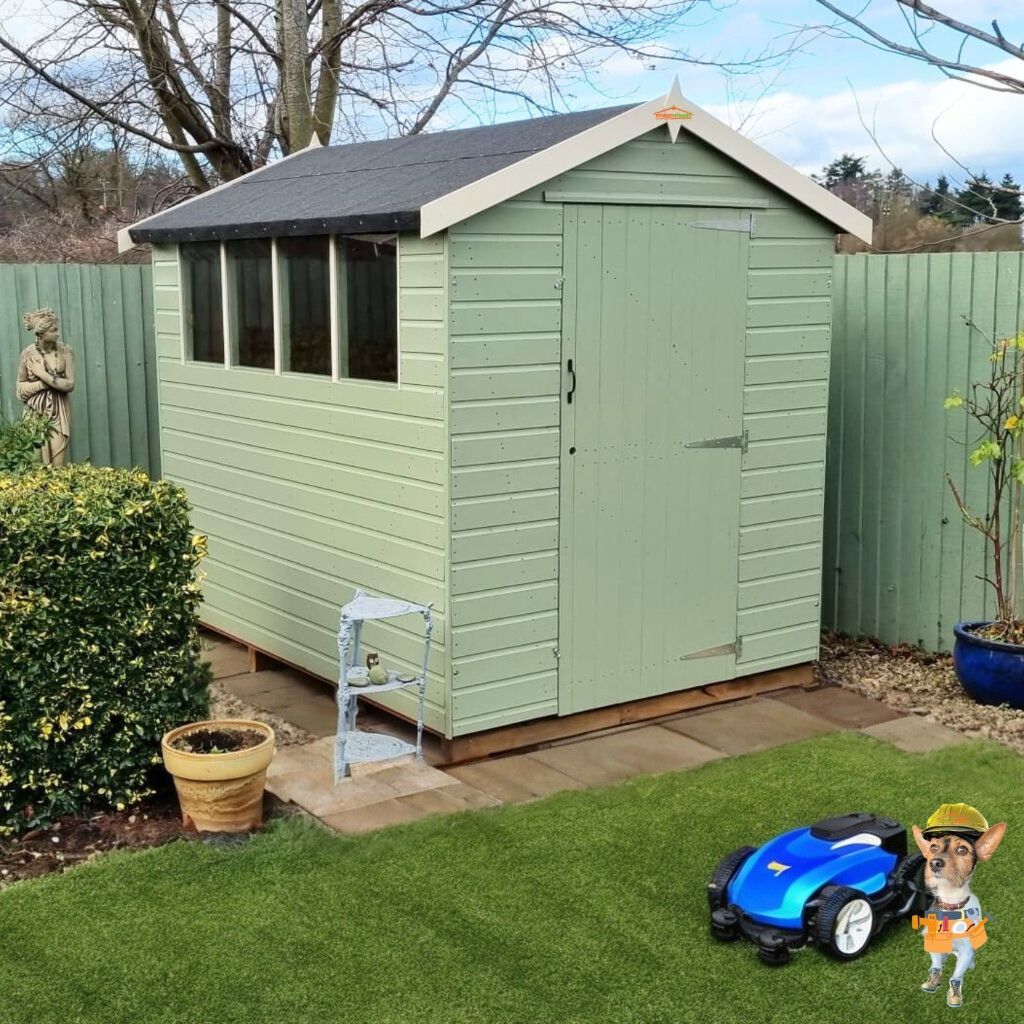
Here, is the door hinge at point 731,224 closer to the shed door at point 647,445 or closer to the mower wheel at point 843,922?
the shed door at point 647,445

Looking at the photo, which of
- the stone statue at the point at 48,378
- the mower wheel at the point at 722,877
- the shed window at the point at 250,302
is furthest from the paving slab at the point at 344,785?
the stone statue at the point at 48,378

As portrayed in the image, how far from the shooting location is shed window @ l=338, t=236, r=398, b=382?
5801 mm

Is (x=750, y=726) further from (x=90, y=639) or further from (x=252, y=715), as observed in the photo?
(x=90, y=639)

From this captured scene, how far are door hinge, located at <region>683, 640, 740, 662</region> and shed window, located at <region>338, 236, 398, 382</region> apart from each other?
199 cm

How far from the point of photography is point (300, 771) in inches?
222

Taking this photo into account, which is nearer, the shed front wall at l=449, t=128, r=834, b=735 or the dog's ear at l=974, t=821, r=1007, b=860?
the dog's ear at l=974, t=821, r=1007, b=860

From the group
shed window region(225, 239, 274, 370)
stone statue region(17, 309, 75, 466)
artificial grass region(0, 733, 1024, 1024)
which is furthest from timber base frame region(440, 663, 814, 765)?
stone statue region(17, 309, 75, 466)

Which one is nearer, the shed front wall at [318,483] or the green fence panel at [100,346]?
the shed front wall at [318,483]

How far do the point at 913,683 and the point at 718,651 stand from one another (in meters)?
1.18

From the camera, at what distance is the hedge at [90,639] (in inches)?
192

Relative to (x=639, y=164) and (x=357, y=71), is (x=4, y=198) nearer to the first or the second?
(x=357, y=71)

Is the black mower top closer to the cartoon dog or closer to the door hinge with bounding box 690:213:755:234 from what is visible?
the cartoon dog

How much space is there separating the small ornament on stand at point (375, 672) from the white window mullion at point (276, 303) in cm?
186

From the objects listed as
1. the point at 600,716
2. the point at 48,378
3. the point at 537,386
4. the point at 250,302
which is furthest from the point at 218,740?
the point at 48,378
